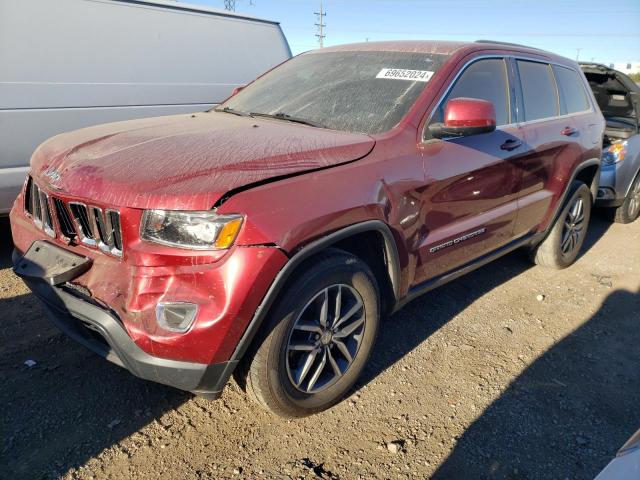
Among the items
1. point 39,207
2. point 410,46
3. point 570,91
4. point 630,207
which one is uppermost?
point 410,46

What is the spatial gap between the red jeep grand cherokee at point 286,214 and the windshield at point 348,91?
1 cm

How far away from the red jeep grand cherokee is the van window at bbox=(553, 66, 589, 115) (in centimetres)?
75

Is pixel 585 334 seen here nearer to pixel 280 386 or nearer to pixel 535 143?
pixel 535 143

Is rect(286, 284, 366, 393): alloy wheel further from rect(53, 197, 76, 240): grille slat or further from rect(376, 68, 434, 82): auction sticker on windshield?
rect(376, 68, 434, 82): auction sticker on windshield

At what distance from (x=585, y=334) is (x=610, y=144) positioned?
10.6ft

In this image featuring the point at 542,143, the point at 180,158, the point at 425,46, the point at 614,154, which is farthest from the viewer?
the point at 614,154

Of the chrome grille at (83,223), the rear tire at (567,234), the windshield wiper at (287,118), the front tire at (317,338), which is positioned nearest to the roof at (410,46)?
the windshield wiper at (287,118)

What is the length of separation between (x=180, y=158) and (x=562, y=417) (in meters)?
2.35

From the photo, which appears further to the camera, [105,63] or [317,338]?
[105,63]

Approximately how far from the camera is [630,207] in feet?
20.6

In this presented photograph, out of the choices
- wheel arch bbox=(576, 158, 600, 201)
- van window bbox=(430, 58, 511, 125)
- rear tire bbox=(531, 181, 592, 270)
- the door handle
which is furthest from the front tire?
wheel arch bbox=(576, 158, 600, 201)

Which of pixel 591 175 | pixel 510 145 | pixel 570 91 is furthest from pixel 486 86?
pixel 591 175

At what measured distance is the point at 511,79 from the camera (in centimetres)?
362

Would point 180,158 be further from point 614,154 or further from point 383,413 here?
point 614,154
